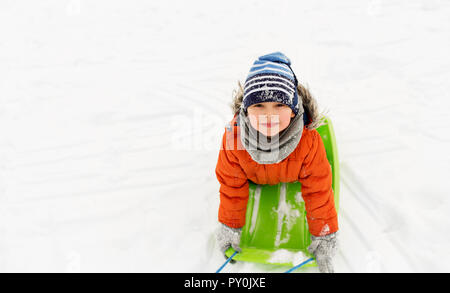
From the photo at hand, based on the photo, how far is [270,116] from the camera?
1021 mm

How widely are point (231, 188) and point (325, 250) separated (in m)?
0.44

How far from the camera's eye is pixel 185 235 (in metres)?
1.44

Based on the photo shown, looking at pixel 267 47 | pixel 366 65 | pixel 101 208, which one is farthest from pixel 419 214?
pixel 267 47

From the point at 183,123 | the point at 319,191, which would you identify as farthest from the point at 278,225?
the point at 183,123

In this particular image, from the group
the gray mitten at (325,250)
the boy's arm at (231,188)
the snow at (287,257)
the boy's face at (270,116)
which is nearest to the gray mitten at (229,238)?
the boy's arm at (231,188)

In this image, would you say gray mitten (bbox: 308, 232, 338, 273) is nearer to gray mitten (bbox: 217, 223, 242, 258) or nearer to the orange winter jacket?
the orange winter jacket

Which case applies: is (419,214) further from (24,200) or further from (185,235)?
(24,200)

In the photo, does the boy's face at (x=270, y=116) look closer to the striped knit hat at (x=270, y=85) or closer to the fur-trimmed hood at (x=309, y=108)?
the striped knit hat at (x=270, y=85)

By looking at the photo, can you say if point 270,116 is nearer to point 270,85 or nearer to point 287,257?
point 270,85

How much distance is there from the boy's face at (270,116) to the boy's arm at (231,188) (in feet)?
0.72

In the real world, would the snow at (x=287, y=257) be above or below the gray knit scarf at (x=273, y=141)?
below

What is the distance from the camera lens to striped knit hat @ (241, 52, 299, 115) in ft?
3.31

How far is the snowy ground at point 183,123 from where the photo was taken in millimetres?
1396

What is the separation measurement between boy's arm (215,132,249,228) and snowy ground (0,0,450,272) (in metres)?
0.19
